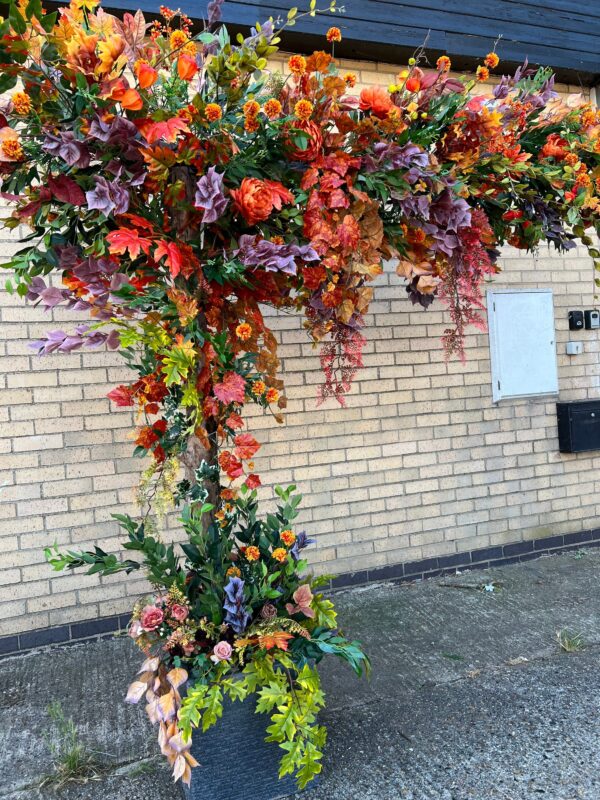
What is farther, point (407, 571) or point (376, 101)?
point (407, 571)

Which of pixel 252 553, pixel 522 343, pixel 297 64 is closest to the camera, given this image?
pixel 297 64

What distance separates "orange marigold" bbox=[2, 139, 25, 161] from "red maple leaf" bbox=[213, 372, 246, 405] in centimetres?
88

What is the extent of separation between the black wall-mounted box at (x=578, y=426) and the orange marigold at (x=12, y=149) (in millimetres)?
4412

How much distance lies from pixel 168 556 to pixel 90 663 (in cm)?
164

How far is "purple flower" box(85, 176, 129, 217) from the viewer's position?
1884 millimetres

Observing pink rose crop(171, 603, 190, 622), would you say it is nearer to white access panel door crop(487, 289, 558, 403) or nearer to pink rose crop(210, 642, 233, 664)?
pink rose crop(210, 642, 233, 664)

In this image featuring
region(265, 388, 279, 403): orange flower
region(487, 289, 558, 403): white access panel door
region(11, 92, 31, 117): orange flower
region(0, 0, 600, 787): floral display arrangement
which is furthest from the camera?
region(487, 289, 558, 403): white access panel door

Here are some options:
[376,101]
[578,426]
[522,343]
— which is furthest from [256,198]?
[578,426]

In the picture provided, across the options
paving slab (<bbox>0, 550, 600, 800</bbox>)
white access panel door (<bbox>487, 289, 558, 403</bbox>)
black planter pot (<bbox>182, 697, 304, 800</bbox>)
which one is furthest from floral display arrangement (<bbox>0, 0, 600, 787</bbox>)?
white access panel door (<bbox>487, 289, 558, 403</bbox>)

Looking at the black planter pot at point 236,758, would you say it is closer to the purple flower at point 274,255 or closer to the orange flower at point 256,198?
the purple flower at point 274,255

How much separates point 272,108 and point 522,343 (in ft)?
11.5

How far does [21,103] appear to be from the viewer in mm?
1801

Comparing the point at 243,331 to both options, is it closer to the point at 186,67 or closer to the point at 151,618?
the point at 186,67

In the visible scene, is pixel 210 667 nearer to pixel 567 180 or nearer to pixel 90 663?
pixel 90 663
